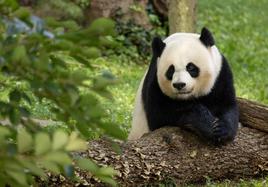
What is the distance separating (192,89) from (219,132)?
1.29ft

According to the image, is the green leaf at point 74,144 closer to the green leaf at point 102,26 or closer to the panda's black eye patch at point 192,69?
the green leaf at point 102,26

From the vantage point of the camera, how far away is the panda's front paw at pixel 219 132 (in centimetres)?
520

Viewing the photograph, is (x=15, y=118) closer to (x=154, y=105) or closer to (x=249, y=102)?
(x=154, y=105)

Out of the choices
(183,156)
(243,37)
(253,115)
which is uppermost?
(243,37)

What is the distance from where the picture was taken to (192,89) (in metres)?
5.25

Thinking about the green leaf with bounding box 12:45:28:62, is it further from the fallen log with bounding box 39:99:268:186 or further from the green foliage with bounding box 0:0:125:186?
the fallen log with bounding box 39:99:268:186

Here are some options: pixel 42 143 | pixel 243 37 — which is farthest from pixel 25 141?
pixel 243 37

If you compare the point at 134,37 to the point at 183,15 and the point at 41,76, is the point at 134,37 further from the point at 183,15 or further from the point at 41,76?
the point at 41,76

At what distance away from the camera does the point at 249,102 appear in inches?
225

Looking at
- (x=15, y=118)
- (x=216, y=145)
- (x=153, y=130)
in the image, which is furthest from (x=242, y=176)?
(x=15, y=118)

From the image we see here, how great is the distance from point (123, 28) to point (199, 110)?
7116mm

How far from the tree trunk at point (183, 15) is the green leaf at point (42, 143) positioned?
757 cm

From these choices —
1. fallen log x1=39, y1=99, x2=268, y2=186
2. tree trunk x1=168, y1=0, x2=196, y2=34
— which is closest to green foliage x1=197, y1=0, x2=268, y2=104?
tree trunk x1=168, y1=0, x2=196, y2=34

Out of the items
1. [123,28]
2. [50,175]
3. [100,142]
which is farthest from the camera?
[123,28]
